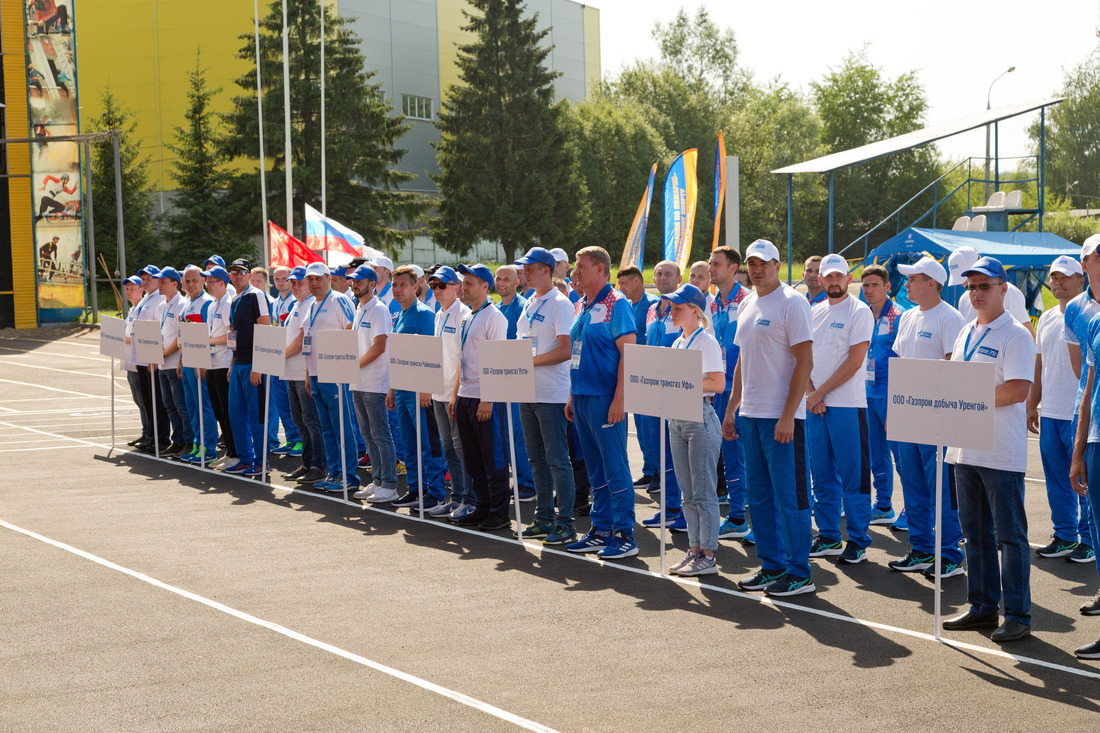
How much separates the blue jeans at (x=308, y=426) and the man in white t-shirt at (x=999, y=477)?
714cm

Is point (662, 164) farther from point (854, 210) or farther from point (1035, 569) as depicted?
point (1035, 569)

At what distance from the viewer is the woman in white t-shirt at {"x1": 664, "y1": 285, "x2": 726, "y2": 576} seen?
7.50m

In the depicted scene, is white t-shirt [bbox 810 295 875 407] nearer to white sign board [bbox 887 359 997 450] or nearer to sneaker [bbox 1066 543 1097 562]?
white sign board [bbox 887 359 997 450]

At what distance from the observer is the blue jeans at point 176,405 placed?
13.3 meters

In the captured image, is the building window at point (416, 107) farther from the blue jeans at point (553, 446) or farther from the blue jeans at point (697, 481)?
the blue jeans at point (697, 481)

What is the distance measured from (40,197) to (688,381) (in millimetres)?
36100

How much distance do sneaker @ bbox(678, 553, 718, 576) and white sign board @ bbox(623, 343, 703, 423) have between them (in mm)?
1014

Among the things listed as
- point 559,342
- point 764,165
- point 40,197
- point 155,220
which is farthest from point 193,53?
point 559,342

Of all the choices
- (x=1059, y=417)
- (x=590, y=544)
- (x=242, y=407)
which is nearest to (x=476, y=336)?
(x=590, y=544)

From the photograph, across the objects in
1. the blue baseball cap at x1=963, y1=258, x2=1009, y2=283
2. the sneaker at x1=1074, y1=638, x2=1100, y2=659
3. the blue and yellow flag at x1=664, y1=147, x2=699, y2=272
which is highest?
the blue and yellow flag at x1=664, y1=147, x2=699, y2=272

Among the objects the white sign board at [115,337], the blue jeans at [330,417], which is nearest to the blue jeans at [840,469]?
the blue jeans at [330,417]

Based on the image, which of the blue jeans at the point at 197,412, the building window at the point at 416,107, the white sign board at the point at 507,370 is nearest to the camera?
the white sign board at the point at 507,370

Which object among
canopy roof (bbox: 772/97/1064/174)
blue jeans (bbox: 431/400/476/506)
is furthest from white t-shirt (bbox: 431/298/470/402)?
canopy roof (bbox: 772/97/1064/174)

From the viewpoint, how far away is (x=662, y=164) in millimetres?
64312
